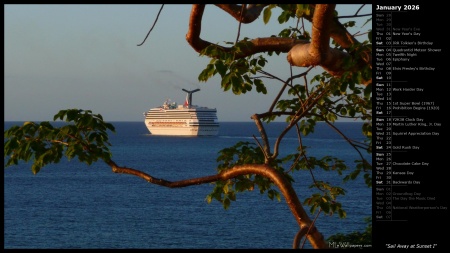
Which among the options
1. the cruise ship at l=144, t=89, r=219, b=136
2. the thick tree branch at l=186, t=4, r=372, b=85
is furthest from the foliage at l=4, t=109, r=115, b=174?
the cruise ship at l=144, t=89, r=219, b=136

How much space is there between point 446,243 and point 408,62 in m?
1.00

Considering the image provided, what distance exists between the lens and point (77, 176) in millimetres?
73625

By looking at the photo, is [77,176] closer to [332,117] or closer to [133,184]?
[133,184]

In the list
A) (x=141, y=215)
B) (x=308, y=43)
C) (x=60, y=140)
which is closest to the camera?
(x=308, y=43)

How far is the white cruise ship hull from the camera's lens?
110 metres

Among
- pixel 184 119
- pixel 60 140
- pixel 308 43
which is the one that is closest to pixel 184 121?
pixel 184 119

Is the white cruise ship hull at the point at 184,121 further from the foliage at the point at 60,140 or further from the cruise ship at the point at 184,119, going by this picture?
the foliage at the point at 60,140

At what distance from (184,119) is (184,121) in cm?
37

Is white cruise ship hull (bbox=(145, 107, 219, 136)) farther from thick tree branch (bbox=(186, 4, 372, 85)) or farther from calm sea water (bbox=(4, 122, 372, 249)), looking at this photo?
thick tree branch (bbox=(186, 4, 372, 85))

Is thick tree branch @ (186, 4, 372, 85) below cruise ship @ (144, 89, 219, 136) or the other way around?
the other way around

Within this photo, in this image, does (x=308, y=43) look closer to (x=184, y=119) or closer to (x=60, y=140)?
(x=60, y=140)

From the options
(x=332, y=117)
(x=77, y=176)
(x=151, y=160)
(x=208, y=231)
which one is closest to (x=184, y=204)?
(x=208, y=231)

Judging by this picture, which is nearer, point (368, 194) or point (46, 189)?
point (368, 194)

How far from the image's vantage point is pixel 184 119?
4385 inches
